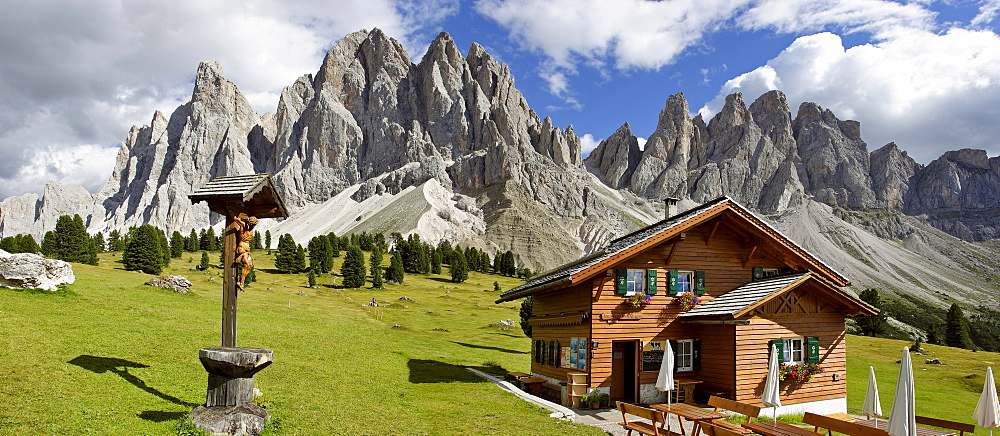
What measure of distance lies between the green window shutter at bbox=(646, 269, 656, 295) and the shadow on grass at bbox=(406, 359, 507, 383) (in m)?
8.33

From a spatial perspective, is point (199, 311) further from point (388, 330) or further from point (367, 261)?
point (367, 261)

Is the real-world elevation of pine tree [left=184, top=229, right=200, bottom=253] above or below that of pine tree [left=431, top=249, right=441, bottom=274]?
above

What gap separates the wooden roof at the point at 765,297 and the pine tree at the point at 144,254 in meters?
70.3

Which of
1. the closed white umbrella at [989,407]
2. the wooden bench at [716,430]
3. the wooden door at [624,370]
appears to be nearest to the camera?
the closed white umbrella at [989,407]

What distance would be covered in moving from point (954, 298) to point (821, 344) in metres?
212

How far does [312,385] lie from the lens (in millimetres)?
17906

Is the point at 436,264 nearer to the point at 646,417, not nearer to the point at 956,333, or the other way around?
the point at 956,333

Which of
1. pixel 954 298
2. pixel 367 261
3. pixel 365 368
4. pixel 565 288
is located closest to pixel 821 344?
pixel 565 288

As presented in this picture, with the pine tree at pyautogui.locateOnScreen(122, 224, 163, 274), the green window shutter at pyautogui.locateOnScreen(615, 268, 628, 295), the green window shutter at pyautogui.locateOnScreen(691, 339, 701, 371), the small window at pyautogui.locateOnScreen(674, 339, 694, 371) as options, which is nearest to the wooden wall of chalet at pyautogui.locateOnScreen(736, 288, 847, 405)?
the green window shutter at pyautogui.locateOnScreen(691, 339, 701, 371)

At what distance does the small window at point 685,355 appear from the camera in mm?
21828

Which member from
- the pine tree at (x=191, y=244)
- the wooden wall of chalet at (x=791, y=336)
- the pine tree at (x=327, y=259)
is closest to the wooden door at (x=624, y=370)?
the wooden wall of chalet at (x=791, y=336)

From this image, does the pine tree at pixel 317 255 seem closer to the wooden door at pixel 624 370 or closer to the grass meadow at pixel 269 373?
the grass meadow at pixel 269 373

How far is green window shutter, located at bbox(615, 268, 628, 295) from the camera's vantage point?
21641mm

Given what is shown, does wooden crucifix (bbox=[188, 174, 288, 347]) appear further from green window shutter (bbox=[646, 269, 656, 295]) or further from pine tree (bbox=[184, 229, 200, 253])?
pine tree (bbox=[184, 229, 200, 253])
